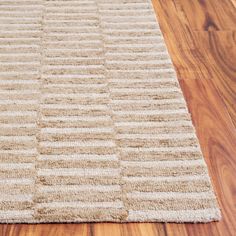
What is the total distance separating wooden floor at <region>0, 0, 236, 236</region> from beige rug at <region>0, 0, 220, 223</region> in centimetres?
2

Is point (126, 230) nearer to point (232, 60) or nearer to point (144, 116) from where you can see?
point (144, 116)

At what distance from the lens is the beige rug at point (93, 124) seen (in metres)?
0.92

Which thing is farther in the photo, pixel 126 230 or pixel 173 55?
pixel 173 55

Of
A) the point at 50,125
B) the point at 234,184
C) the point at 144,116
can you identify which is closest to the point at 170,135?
the point at 144,116

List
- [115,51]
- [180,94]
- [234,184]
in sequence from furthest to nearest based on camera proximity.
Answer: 1. [115,51]
2. [180,94]
3. [234,184]

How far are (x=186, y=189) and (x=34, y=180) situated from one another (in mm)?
365

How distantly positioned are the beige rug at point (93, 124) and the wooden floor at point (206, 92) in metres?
0.02

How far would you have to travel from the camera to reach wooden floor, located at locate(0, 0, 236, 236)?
88cm

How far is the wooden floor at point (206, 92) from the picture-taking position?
88cm

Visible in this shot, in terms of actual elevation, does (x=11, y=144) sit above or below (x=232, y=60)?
below

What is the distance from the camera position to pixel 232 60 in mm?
1348

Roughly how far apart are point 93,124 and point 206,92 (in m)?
0.37

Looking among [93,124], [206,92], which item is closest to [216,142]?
[206,92]

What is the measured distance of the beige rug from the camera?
0.92 m
